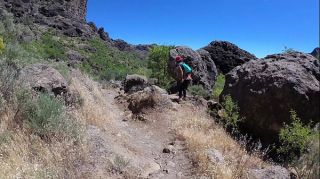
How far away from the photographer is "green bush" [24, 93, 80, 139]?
712 cm

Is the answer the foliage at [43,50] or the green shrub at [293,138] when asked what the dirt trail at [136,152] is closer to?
the green shrub at [293,138]

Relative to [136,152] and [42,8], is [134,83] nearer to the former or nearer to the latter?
[136,152]

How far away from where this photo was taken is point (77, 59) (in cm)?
3875

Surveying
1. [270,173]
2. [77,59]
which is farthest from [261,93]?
[77,59]

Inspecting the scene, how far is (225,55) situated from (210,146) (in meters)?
18.2

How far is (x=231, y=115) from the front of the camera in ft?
37.1

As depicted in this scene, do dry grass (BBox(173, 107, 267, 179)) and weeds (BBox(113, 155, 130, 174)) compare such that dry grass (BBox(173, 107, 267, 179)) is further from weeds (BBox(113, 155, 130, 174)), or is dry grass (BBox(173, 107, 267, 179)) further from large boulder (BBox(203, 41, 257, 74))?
large boulder (BBox(203, 41, 257, 74))

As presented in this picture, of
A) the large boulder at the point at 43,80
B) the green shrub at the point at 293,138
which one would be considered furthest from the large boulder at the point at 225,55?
the large boulder at the point at 43,80

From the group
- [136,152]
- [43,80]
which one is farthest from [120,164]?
[43,80]

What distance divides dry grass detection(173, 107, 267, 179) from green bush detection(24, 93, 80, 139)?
2.62 meters

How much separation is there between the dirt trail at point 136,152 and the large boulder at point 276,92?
2.26 meters

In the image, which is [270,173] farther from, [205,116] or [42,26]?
[42,26]

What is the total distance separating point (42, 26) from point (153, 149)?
47.3 m

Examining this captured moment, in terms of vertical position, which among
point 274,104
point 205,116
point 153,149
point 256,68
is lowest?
point 153,149
